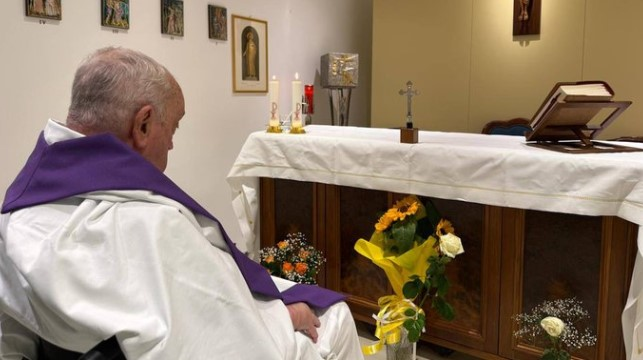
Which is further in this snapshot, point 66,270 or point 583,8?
point 583,8

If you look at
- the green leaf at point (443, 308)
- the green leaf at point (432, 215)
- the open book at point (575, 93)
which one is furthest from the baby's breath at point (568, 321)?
the open book at point (575, 93)

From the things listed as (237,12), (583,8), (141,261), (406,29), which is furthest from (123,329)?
(406,29)

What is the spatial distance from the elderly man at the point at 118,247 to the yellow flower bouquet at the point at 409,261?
101cm

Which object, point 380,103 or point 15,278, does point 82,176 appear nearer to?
point 15,278

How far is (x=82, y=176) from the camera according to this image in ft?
4.25

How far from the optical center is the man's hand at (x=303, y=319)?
163 cm

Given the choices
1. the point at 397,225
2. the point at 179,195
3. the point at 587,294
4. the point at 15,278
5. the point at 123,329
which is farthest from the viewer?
the point at 397,225

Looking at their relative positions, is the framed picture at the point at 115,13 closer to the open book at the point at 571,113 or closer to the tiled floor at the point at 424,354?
the tiled floor at the point at 424,354

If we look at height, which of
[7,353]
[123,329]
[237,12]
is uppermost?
[237,12]

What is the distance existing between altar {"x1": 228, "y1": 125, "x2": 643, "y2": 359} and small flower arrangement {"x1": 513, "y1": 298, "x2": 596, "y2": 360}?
0.05m

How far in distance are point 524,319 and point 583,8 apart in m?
3.05

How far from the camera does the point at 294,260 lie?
2.84 meters

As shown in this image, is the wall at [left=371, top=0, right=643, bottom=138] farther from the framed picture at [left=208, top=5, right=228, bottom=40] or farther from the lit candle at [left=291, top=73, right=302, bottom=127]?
the lit candle at [left=291, top=73, right=302, bottom=127]

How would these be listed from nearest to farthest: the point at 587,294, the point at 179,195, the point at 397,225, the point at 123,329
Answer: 1. the point at 123,329
2. the point at 179,195
3. the point at 587,294
4. the point at 397,225
